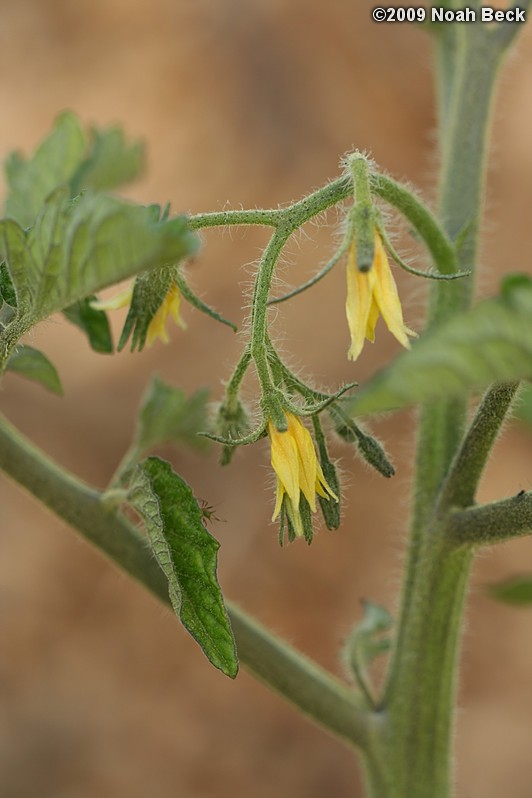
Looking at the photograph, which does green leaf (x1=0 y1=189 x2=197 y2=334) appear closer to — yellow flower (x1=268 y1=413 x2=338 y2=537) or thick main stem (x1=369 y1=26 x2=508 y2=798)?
yellow flower (x1=268 y1=413 x2=338 y2=537)

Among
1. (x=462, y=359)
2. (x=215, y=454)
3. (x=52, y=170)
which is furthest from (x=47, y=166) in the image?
(x=215, y=454)

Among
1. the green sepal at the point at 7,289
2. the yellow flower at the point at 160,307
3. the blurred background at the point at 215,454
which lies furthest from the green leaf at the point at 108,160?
the blurred background at the point at 215,454

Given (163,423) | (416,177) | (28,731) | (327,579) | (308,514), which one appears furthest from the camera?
(416,177)

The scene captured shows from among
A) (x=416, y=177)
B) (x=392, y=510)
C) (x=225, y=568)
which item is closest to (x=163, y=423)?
(x=225, y=568)

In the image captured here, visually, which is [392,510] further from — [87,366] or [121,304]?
[121,304]

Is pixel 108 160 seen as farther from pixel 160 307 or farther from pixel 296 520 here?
pixel 296 520
